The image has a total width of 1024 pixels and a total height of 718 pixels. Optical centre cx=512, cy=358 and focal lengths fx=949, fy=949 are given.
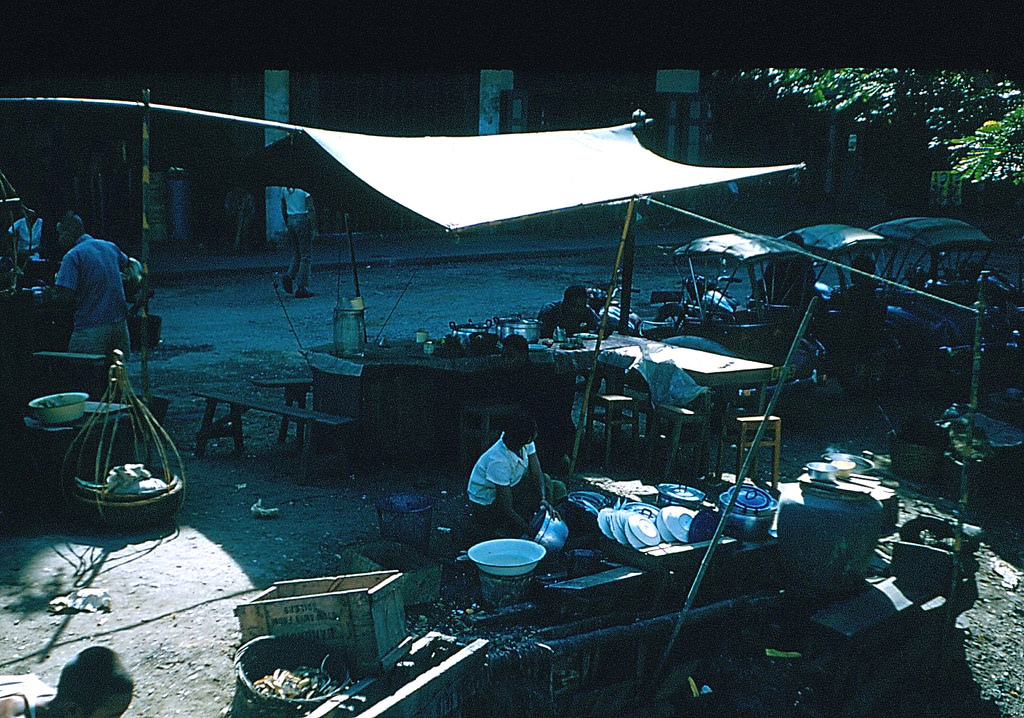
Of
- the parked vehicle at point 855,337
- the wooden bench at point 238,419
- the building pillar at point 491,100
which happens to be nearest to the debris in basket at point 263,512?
the wooden bench at point 238,419

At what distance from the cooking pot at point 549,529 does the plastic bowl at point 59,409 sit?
3.70m

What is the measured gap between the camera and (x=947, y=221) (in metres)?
13.8

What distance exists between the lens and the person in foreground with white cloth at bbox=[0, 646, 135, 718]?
3189 millimetres

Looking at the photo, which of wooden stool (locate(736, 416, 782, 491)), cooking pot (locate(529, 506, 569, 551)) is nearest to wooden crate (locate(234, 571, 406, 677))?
cooking pot (locate(529, 506, 569, 551))

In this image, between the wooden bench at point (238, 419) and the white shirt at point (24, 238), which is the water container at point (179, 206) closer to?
the white shirt at point (24, 238)

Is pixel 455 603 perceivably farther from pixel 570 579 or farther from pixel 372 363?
pixel 372 363

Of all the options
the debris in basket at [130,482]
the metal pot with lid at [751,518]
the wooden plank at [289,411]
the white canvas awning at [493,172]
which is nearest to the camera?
the metal pot with lid at [751,518]

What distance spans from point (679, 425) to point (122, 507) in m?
4.68

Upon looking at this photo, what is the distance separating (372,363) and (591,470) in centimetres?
230

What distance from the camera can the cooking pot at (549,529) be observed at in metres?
6.28

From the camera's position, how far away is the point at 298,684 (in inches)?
188

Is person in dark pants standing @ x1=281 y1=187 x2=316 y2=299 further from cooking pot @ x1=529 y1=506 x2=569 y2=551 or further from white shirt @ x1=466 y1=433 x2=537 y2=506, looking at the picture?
cooking pot @ x1=529 y1=506 x2=569 y2=551

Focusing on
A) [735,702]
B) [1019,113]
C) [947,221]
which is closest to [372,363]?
[735,702]

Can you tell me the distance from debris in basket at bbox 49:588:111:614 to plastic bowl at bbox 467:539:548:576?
7.44ft
